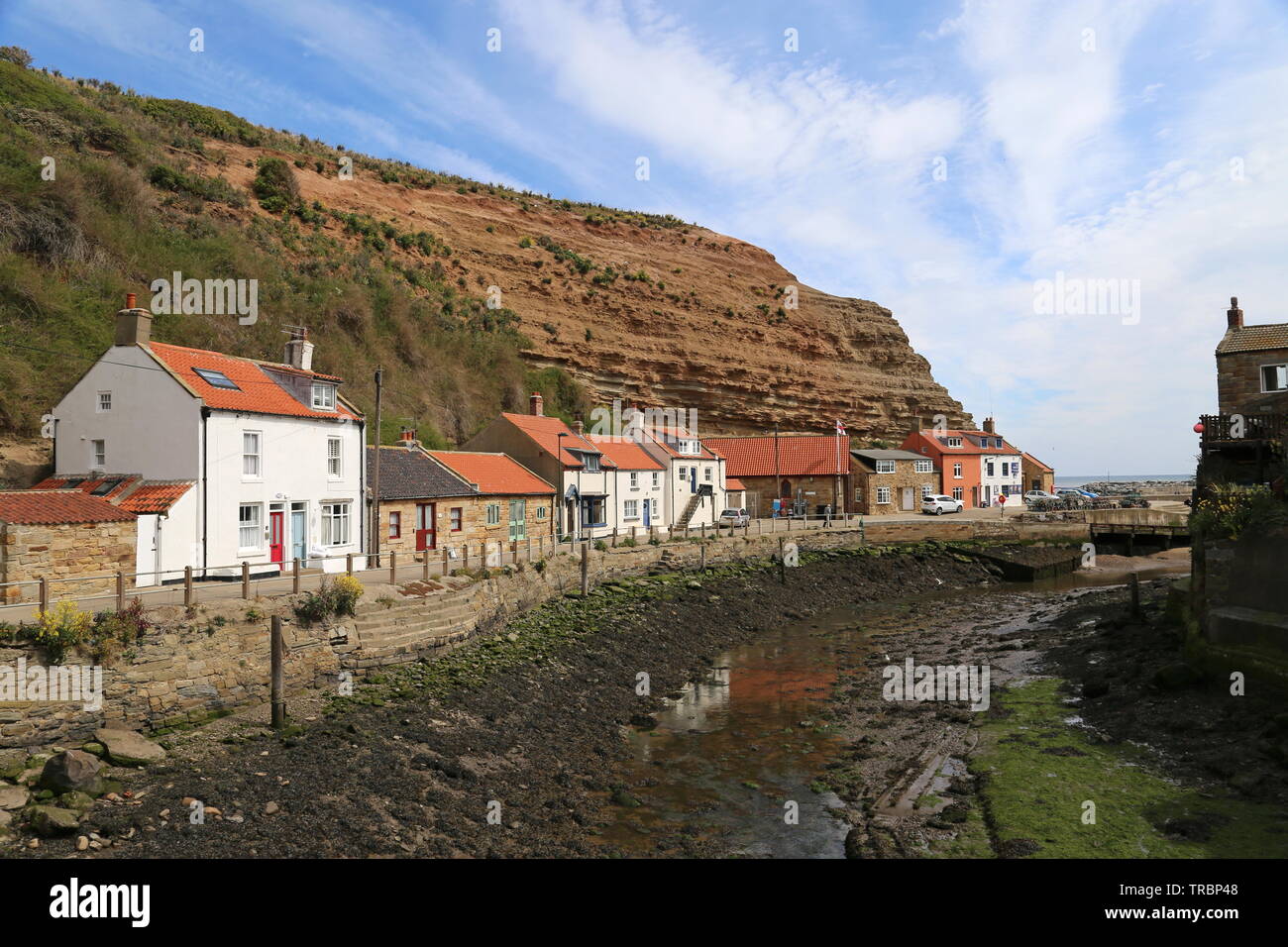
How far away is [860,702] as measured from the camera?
2145 cm

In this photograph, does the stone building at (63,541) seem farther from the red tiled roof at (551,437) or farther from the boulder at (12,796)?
the red tiled roof at (551,437)

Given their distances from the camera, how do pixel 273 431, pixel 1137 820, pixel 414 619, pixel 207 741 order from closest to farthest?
pixel 1137 820, pixel 207 741, pixel 414 619, pixel 273 431

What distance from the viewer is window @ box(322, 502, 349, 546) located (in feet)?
82.6

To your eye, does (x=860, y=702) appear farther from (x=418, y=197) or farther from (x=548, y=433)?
(x=418, y=197)

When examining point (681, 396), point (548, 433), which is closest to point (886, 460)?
point (681, 396)

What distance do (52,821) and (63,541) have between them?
827 centimetres

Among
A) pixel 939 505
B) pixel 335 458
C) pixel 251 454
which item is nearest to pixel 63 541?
pixel 251 454

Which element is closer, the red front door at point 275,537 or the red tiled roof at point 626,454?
the red front door at point 275,537

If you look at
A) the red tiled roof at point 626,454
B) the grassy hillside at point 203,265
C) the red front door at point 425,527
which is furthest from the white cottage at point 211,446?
the red tiled roof at point 626,454

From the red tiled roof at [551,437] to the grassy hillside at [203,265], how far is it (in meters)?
5.48

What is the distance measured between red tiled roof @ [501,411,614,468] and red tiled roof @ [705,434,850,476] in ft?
69.7

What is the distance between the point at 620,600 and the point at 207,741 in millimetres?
18914

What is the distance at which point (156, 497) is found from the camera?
798 inches

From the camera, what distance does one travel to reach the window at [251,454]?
22.3 metres
